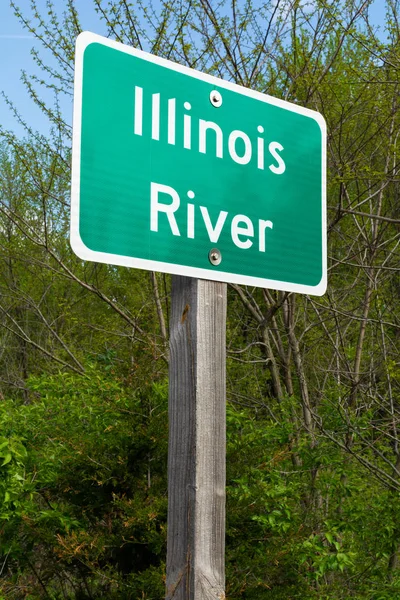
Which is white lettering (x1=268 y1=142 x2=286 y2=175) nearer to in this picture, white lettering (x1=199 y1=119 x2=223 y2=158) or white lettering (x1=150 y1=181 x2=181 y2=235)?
white lettering (x1=199 y1=119 x2=223 y2=158)

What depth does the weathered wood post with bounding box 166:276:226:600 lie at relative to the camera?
66.0 inches

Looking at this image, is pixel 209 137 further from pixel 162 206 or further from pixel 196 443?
pixel 196 443

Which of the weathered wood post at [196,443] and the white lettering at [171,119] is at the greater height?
the white lettering at [171,119]

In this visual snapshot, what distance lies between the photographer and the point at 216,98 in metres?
1.82

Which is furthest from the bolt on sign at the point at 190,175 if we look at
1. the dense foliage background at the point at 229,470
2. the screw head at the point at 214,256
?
the dense foliage background at the point at 229,470

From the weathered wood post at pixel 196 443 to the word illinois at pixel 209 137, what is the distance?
0.32m

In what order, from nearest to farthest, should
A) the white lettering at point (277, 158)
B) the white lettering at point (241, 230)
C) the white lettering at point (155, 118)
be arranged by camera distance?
the white lettering at point (155, 118) < the white lettering at point (241, 230) < the white lettering at point (277, 158)

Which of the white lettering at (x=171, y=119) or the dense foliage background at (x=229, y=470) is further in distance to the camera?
the dense foliage background at (x=229, y=470)

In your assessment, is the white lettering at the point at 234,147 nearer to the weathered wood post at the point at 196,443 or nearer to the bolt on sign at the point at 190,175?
the bolt on sign at the point at 190,175

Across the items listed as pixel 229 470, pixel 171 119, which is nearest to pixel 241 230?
pixel 171 119

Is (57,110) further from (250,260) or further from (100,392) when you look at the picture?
(250,260)

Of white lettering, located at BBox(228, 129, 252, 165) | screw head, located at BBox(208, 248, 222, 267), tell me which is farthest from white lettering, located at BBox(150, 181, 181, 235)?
white lettering, located at BBox(228, 129, 252, 165)

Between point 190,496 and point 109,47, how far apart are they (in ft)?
3.34

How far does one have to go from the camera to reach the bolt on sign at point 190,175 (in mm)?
1558
